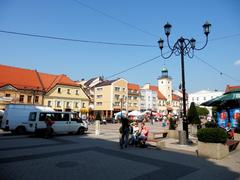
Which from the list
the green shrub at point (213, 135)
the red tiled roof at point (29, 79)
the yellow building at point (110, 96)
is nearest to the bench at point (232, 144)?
the green shrub at point (213, 135)

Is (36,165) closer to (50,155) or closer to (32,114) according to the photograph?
(50,155)

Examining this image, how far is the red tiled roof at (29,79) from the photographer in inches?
1724

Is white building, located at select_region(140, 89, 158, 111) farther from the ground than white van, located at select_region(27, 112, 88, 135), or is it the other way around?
white building, located at select_region(140, 89, 158, 111)

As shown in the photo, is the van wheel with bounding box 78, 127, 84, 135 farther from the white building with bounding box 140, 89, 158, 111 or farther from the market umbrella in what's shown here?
the white building with bounding box 140, 89, 158, 111

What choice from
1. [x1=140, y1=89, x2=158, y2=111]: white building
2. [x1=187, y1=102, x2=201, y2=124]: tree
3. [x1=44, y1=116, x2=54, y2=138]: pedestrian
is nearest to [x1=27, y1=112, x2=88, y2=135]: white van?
[x1=44, y1=116, x2=54, y2=138]: pedestrian

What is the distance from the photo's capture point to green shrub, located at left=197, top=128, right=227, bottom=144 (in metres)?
9.73

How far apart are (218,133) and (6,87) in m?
41.0

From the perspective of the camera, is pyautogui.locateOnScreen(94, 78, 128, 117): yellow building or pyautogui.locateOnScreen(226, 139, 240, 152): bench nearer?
pyautogui.locateOnScreen(226, 139, 240, 152): bench

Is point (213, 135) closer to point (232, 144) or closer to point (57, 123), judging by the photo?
point (232, 144)

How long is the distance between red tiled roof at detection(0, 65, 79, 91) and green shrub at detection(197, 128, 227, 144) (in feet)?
134

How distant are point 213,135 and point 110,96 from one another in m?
54.6

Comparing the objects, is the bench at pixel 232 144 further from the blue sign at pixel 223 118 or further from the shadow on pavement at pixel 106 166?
the blue sign at pixel 223 118

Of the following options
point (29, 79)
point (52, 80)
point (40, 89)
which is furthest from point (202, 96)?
point (29, 79)

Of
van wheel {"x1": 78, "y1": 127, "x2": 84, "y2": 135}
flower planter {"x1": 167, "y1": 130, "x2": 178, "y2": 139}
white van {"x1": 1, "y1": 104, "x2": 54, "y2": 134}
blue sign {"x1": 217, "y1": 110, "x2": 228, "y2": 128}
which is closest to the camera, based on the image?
flower planter {"x1": 167, "y1": 130, "x2": 178, "y2": 139}
